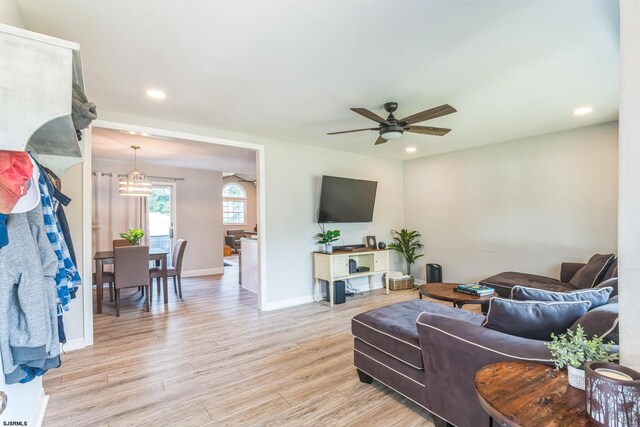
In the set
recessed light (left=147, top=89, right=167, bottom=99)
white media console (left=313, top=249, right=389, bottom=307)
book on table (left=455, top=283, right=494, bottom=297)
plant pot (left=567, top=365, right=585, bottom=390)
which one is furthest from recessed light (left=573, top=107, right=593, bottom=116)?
recessed light (left=147, top=89, right=167, bottom=99)

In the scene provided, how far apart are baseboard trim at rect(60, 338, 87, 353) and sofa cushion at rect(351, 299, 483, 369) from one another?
2.85 metres

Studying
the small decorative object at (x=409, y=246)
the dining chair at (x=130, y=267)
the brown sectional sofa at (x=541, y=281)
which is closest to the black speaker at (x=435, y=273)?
the small decorative object at (x=409, y=246)

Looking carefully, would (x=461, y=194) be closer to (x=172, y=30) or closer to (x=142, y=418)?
(x=172, y=30)

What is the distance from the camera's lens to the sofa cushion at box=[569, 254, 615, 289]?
3.21 metres

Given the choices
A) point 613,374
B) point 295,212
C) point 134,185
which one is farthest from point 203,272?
point 613,374

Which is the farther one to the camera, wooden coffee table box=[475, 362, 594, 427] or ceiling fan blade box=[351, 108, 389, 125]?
ceiling fan blade box=[351, 108, 389, 125]

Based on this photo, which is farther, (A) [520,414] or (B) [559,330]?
(B) [559,330]

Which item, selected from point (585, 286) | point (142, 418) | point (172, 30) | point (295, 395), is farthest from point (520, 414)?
point (585, 286)

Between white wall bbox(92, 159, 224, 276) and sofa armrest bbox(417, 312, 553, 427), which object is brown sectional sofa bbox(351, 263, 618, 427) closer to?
sofa armrest bbox(417, 312, 553, 427)

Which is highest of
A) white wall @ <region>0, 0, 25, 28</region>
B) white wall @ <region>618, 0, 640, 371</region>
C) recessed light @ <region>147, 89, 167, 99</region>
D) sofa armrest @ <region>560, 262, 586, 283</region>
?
recessed light @ <region>147, 89, 167, 99</region>

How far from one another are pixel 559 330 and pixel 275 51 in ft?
8.04

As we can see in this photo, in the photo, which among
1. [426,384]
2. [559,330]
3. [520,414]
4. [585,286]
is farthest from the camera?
[585,286]

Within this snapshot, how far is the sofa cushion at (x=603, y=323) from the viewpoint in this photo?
1354 millimetres

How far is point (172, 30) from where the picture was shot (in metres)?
1.92
